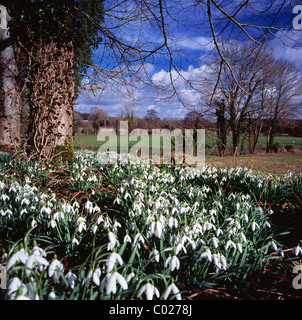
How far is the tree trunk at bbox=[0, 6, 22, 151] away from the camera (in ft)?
17.8

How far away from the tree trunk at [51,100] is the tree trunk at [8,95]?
3.35ft

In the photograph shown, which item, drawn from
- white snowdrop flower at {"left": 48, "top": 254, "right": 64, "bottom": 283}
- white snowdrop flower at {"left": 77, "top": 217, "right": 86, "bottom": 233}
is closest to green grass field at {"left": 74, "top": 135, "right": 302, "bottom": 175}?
white snowdrop flower at {"left": 77, "top": 217, "right": 86, "bottom": 233}

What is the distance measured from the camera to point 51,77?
4613 mm

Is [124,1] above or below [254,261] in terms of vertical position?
above

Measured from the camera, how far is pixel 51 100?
465cm

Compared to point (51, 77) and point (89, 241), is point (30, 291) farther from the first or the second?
point (51, 77)

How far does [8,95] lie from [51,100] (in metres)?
2.40

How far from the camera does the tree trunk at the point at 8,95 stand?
5430 millimetres

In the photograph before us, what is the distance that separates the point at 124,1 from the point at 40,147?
3.53 m

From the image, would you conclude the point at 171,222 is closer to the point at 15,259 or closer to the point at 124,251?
the point at 124,251

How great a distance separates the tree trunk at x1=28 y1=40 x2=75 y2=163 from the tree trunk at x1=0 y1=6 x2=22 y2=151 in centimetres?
102

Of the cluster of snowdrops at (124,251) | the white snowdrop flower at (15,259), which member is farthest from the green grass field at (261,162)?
the white snowdrop flower at (15,259)

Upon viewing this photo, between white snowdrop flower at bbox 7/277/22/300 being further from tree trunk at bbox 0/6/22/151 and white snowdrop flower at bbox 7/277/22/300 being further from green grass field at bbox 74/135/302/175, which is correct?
tree trunk at bbox 0/6/22/151
